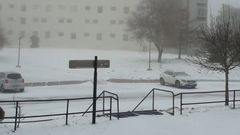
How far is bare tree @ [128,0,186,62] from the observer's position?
5588 cm

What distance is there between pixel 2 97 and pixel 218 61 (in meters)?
15.3

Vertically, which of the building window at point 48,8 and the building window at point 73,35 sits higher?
the building window at point 48,8

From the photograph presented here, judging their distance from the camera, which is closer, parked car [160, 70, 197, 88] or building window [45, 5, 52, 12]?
parked car [160, 70, 197, 88]

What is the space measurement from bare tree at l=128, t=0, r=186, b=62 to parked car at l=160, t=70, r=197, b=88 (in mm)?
19502

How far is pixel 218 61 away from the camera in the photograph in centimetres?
1720

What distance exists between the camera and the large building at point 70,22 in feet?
285

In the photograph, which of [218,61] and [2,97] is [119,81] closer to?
[2,97]

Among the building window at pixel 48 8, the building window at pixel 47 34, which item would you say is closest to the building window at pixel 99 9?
the building window at pixel 48 8

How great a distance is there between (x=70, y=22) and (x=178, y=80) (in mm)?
55871

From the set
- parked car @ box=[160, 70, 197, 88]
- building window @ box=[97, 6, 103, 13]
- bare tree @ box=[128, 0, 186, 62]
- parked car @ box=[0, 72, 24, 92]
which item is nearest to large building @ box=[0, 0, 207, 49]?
building window @ box=[97, 6, 103, 13]

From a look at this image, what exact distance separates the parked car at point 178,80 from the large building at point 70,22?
165ft

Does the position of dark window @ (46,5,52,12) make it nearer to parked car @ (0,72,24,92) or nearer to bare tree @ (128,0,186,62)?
bare tree @ (128,0,186,62)

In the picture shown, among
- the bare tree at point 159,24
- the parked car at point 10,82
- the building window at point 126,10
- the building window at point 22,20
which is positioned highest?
the building window at point 126,10

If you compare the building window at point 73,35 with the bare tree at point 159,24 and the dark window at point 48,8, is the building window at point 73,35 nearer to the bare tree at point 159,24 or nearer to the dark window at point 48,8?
the dark window at point 48,8
